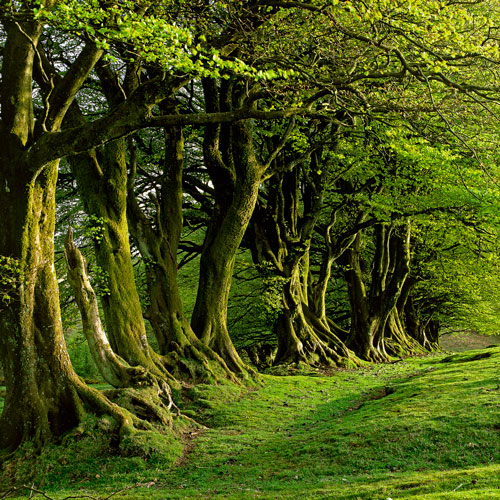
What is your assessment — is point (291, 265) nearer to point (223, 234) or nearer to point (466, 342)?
Answer: point (223, 234)

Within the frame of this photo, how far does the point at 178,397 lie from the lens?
1380 cm

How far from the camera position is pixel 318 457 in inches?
368

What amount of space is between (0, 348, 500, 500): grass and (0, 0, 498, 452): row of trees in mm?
974

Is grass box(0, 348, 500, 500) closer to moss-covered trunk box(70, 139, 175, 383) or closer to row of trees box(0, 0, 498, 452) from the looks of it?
row of trees box(0, 0, 498, 452)

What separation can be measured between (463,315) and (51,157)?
154 ft

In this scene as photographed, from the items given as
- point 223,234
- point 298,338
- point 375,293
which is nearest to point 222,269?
point 223,234

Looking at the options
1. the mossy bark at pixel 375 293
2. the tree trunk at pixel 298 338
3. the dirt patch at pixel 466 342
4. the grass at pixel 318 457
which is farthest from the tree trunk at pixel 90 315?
the dirt patch at pixel 466 342

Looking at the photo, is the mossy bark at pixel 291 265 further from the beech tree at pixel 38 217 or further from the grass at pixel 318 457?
the beech tree at pixel 38 217

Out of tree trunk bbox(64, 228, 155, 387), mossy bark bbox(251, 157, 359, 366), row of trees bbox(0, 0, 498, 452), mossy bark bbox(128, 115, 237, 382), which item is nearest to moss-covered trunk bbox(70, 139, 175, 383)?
row of trees bbox(0, 0, 498, 452)

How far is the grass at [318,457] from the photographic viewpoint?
280 inches

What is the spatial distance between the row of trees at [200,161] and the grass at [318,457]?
0.97 m

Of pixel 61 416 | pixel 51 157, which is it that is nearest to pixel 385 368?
pixel 61 416

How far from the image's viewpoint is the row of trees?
9.57 m

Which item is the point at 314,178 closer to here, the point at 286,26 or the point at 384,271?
the point at 384,271
